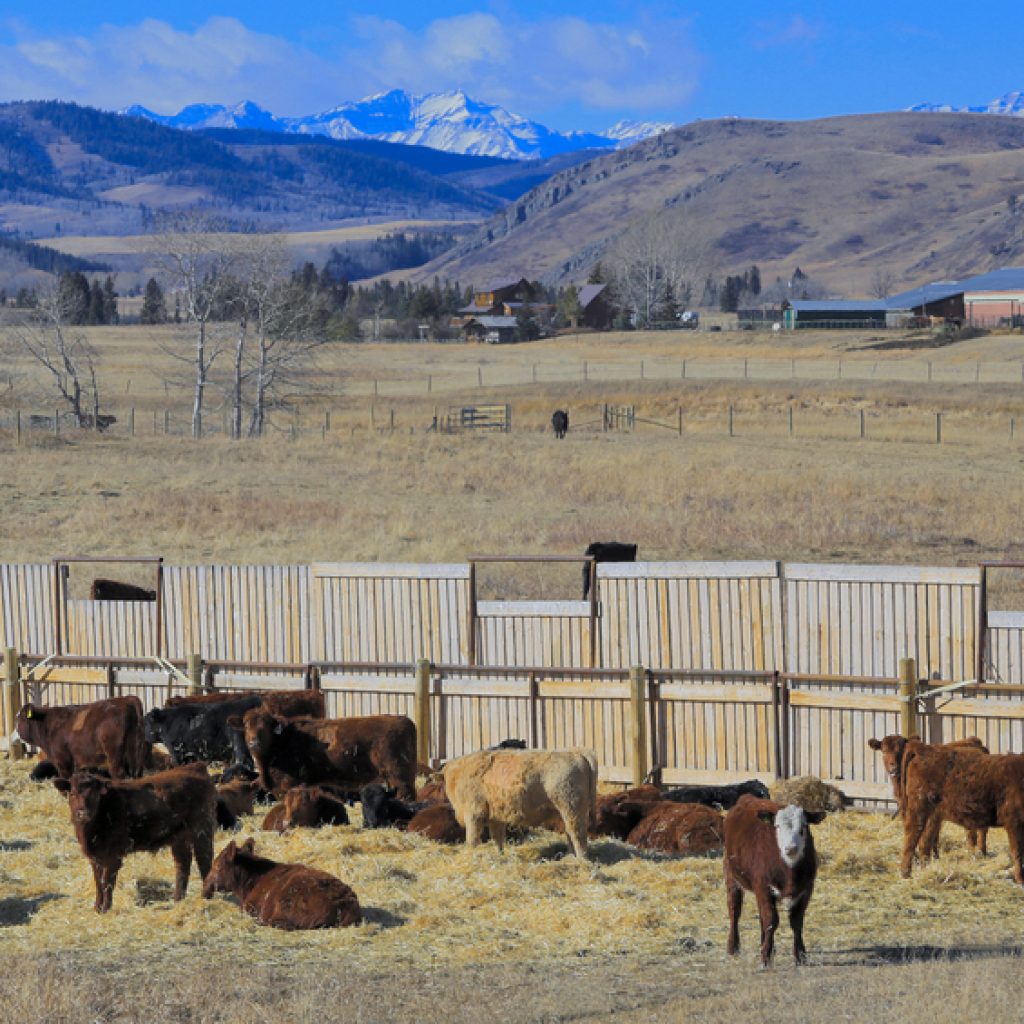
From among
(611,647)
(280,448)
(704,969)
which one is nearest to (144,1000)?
(704,969)

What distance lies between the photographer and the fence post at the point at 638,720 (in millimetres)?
14898

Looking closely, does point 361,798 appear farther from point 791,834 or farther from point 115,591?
point 115,591

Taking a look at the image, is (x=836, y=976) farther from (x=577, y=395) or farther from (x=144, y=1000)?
(x=577, y=395)

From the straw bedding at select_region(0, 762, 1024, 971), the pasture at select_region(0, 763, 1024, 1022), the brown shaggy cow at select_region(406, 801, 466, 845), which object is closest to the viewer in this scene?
the pasture at select_region(0, 763, 1024, 1022)

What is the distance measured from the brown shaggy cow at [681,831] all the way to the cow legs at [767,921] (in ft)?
9.33

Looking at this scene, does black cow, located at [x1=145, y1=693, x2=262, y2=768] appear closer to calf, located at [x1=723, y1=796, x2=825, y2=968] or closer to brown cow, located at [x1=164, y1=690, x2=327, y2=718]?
brown cow, located at [x1=164, y1=690, x2=327, y2=718]

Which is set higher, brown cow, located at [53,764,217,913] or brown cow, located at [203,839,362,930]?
brown cow, located at [53,764,217,913]

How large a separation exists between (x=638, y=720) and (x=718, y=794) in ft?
4.00

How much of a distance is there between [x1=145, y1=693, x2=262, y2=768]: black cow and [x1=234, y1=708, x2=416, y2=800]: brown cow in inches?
46.4

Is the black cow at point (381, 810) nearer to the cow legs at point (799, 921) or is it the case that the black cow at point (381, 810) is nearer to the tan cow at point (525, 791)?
the tan cow at point (525, 791)

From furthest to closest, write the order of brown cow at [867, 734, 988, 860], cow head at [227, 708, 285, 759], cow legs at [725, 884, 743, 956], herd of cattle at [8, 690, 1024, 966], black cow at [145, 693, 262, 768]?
1. black cow at [145, 693, 262, 768]
2. cow head at [227, 708, 285, 759]
3. brown cow at [867, 734, 988, 860]
4. herd of cattle at [8, 690, 1024, 966]
5. cow legs at [725, 884, 743, 956]

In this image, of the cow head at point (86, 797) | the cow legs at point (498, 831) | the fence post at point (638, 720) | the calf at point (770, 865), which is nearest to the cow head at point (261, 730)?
the cow legs at point (498, 831)

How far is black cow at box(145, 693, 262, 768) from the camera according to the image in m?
15.4

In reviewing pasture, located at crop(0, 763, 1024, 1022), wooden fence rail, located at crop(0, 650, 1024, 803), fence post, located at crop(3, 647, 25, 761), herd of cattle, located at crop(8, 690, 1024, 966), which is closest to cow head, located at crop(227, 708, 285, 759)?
herd of cattle, located at crop(8, 690, 1024, 966)
